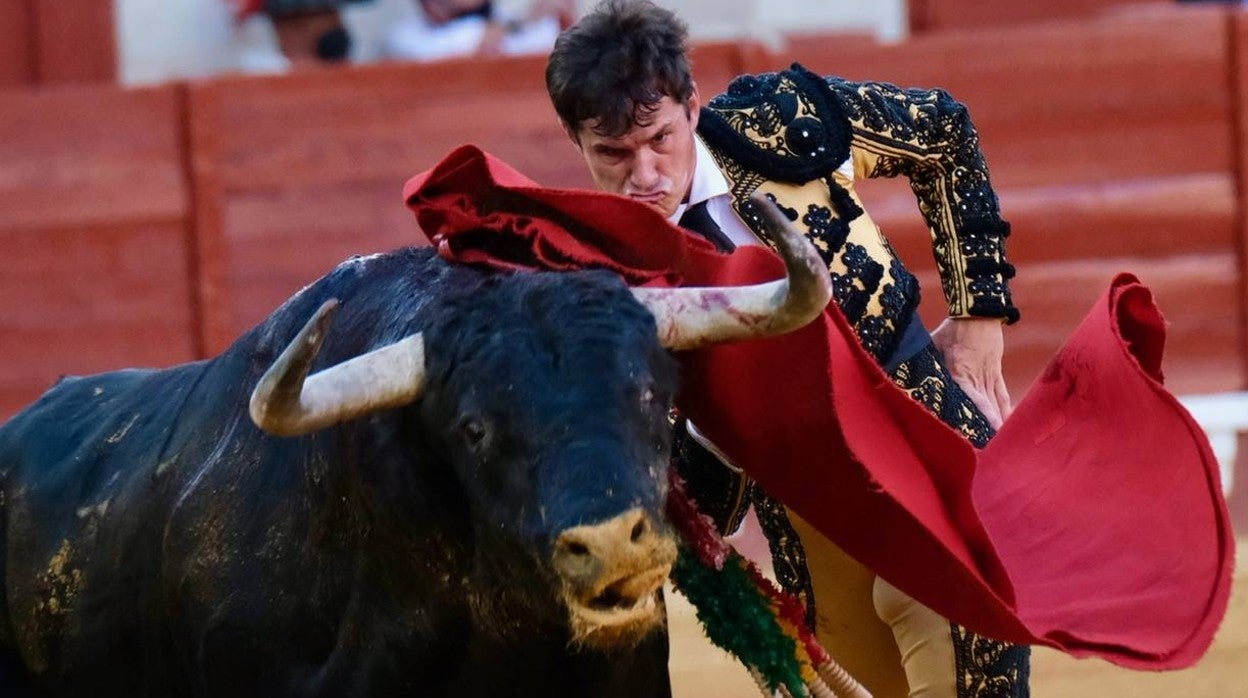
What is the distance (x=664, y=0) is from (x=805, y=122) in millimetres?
5657

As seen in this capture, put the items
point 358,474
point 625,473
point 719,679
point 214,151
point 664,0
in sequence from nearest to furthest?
point 625,473 → point 358,474 → point 719,679 → point 214,151 → point 664,0

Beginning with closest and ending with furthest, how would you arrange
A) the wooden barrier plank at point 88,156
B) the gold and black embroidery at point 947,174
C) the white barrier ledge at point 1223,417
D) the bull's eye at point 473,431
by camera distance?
the bull's eye at point 473,431
the gold and black embroidery at point 947,174
the white barrier ledge at point 1223,417
the wooden barrier plank at point 88,156

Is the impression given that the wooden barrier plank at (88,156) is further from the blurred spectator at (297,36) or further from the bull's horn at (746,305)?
the bull's horn at (746,305)

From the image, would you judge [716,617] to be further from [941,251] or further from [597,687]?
[941,251]

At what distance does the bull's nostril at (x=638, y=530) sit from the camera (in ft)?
7.23

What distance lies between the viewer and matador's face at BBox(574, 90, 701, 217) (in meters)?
2.70

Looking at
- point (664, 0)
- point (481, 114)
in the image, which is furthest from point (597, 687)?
point (664, 0)

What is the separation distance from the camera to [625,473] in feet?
7.36

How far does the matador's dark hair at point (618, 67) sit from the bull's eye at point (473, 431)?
0.49 m

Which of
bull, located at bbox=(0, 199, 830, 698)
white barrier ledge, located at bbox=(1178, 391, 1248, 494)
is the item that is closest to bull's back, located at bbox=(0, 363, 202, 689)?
bull, located at bbox=(0, 199, 830, 698)

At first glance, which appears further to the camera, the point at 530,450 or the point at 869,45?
the point at 869,45

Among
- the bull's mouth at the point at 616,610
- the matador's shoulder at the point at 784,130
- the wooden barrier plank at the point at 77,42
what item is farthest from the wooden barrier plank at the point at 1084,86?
the bull's mouth at the point at 616,610

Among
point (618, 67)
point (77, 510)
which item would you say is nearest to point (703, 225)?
point (618, 67)

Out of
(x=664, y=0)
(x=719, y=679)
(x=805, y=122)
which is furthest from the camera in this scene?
(x=664, y=0)
